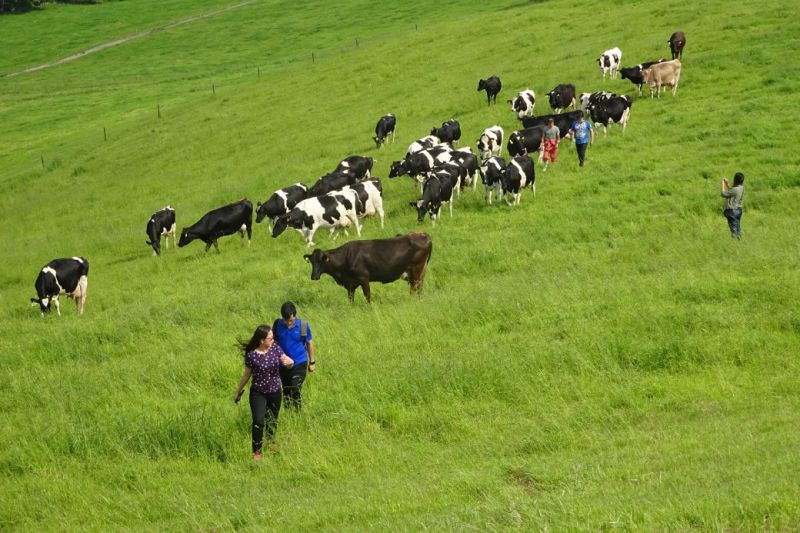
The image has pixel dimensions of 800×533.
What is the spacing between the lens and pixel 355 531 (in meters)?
7.93

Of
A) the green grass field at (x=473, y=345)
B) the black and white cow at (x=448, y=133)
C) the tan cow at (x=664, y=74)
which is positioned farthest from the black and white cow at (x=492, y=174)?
the tan cow at (x=664, y=74)

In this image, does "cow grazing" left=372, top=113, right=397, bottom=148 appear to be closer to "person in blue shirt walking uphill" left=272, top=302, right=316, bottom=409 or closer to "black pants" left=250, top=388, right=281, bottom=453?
"person in blue shirt walking uphill" left=272, top=302, right=316, bottom=409

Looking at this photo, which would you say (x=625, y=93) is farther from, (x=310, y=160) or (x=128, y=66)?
(x=128, y=66)

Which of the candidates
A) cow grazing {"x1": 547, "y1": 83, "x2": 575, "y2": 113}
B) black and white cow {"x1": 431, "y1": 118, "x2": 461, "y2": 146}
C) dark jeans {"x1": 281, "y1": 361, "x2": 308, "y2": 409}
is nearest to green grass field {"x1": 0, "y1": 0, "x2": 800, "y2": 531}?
dark jeans {"x1": 281, "y1": 361, "x2": 308, "y2": 409}

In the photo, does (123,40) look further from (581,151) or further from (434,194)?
(434,194)

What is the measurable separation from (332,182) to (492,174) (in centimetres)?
570

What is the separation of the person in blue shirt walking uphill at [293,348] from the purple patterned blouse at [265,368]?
1.60 ft

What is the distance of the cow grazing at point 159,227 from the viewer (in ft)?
88.4

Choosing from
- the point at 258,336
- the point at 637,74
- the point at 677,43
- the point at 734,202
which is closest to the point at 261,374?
the point at 258,336

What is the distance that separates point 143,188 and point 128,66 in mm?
49591

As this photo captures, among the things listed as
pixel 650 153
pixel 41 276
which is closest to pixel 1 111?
pixel 41 276

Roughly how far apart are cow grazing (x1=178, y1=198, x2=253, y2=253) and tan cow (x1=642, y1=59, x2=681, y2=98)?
15.3 m

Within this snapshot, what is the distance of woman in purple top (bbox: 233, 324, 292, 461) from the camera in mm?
10469

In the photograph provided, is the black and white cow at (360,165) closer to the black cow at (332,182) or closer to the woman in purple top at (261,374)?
the black cow at (332,182)
